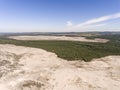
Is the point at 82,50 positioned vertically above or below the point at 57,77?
above

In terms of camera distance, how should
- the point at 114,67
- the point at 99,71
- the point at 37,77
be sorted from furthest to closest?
the point at 114,67 < the point at 99,71 < the point at 37,77

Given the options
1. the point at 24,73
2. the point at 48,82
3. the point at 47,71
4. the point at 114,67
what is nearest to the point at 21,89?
the point at 48,82

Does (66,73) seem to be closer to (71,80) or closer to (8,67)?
(71,80)

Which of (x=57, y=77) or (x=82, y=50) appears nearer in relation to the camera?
(x=57, y=77)

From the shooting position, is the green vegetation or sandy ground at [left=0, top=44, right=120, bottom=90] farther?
the green vegetation

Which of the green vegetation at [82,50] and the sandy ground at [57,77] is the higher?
the green vegetation at [82,50]

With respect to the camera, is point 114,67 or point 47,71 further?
point 114,67

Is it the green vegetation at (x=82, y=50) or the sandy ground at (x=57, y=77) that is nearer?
the sandy ground at (x=57, y=77)

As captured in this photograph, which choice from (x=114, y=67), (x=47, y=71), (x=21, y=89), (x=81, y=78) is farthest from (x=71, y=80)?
(x=114, y=67)

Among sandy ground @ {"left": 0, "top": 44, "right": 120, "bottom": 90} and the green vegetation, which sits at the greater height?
the green vegetation

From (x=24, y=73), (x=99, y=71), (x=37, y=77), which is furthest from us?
(x=99, y=71)
